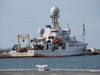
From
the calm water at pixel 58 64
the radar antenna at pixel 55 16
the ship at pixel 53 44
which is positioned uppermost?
the radar antenna at pixel 55 16

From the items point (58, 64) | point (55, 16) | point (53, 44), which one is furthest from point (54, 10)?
point (58, 64)

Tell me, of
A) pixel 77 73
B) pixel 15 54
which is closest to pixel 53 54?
pixel 15 54

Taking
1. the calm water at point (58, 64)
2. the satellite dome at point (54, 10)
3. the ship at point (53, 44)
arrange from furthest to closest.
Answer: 1. the satellite dome at point (54, 10)
2. the ship at point (53, 44)
3. the calm water at point (58, 64)

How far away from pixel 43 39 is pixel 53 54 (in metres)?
10.0

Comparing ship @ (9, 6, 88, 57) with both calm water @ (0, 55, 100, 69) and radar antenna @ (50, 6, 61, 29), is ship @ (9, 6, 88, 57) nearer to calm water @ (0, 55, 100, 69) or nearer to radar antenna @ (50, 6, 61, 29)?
radar antenna @ (50, 6, 61, 29)

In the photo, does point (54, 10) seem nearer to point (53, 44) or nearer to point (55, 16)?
point (55, 16)

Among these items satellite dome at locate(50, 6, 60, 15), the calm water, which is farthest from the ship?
the calm water

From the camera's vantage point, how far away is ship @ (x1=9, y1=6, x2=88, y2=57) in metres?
131

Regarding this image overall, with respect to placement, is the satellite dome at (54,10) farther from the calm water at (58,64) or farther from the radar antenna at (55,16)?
the calm water at (58,64)

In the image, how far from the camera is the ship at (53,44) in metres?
131

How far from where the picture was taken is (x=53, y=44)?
13575cm

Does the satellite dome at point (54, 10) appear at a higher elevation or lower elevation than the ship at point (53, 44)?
higher

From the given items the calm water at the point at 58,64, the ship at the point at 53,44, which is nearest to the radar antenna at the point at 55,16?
the ship at the point at 53,44

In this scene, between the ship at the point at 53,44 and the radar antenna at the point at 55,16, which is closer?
the ship at the point at 53,44
